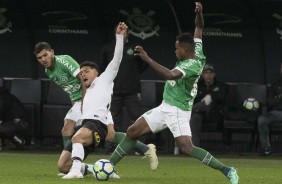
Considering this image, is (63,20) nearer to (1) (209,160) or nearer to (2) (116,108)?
(2) (116,108)

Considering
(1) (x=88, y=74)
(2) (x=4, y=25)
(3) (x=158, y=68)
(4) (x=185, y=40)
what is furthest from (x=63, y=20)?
(3) (x=158, y=68)

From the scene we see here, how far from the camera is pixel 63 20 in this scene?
2384 centimetres

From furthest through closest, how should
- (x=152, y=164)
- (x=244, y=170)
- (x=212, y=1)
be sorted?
(x=212, y=1) → (x=244, y=170) → (x=152, y=164)

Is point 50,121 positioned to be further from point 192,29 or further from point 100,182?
point 100,182

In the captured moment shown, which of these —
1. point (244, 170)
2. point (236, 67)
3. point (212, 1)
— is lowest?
point (244, 170)

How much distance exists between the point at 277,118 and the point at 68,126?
665 centimetres

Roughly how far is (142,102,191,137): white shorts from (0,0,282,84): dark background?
9.65m

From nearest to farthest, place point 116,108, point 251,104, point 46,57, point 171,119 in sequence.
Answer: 1. point 171,119
2. point 46,57
3. point 116,108
4. point 251,104

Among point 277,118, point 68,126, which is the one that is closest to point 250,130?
point 277,118

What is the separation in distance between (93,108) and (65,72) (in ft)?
5.16

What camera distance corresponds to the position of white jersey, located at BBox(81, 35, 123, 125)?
14000 mm

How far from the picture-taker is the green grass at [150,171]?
1403 cm

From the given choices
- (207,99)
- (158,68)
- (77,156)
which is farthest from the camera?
(207,99)

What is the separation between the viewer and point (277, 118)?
70.2 feet
